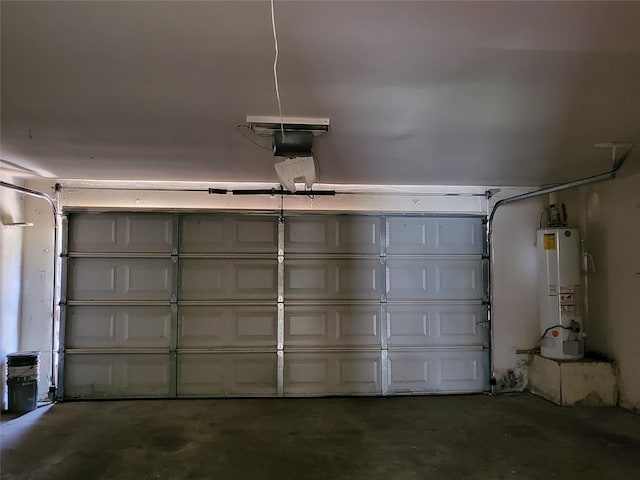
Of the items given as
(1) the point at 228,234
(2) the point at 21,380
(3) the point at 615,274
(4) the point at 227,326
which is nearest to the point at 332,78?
(1) the point at 228,234

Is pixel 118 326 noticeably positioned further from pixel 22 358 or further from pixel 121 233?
pixel 121 233

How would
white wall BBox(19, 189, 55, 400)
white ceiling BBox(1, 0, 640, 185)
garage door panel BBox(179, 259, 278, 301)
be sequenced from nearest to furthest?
white ceiling BBox(1, 0, 640, 185)
white wall BBox(19, 189, 55, 400)
garage door panel BBox(179, 259, 278, 301)

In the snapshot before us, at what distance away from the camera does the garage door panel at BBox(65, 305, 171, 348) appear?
449cm

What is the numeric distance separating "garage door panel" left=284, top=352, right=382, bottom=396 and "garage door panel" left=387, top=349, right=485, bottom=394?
0.69 ft

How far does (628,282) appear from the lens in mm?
4207

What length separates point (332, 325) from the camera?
4.68 meters

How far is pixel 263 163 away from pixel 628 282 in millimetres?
3668

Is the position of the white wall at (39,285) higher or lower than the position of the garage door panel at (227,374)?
higher

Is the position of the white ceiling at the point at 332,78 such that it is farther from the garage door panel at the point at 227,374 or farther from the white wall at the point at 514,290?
the garage door panel at the point at 227,374

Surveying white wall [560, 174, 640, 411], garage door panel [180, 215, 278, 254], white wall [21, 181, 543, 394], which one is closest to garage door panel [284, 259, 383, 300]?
garage door panel [180, 215, 278, 254]

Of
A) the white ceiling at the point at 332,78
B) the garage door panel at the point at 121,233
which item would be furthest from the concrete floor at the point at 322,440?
the white ceiling at the point at 332,78

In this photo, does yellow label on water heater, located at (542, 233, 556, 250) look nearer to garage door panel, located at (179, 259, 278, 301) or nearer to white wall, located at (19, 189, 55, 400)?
garage door panel, located at (179, 259, 278, 301)

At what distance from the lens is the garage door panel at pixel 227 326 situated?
180 inches

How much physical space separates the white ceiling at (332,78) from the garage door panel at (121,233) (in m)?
1.06
